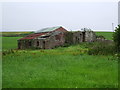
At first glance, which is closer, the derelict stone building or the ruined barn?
the ruined barn

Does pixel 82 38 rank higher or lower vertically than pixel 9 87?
higher

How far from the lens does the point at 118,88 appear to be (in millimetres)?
5867

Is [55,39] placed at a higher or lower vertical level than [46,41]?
higher

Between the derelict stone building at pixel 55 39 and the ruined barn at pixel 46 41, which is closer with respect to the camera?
the ruined barn at pixel 46 41

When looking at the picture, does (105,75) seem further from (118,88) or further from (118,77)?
(118,88)

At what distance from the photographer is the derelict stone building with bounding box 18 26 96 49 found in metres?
35.8

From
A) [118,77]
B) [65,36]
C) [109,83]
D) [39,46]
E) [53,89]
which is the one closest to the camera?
[53,89]

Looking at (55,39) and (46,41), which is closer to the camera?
(46,41)

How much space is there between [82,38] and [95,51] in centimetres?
2287

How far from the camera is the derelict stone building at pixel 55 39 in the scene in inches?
1407

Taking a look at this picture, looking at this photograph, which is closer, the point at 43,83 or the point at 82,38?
the point at 43,83

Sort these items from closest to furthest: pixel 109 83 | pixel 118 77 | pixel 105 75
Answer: pixel 109 83 → pixel 118 77 → pixel 105 75

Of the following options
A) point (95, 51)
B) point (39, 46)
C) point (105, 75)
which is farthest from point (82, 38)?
point (105, 75)

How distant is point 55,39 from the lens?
36656 mm
